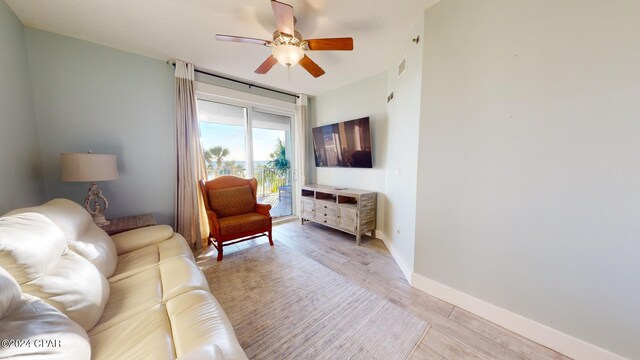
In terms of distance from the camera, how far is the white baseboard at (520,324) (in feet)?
4.13

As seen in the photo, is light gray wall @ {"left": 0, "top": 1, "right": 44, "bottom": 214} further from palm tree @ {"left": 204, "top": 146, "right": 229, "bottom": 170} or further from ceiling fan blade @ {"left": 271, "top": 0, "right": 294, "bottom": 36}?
ceiling fan blade @ {"left": 271, "top": 0, "right": 294, "bottom": 36}

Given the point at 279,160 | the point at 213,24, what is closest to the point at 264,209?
the point at 279,160

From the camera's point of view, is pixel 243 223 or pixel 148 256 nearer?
pixel 148 256

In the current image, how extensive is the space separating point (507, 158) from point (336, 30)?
1923 mm

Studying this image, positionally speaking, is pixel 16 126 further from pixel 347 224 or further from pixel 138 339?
pixel 347 224

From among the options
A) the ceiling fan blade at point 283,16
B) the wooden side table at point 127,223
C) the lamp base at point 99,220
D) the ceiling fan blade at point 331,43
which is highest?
the ceiling fan blade at point 283,16

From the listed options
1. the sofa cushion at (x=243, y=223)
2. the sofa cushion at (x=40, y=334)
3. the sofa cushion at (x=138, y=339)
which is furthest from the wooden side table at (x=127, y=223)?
the sofa cushion at (x=40, y=334)

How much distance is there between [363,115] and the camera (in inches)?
131

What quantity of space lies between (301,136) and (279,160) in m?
0.66

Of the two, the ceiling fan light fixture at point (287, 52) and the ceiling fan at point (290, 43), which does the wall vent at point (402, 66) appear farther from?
the ceiling fan light fixture at point (287, 52)

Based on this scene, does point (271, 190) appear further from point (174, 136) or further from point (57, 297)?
point (57, 297)

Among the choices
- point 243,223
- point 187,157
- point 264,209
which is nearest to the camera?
point 243,223

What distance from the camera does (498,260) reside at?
154 centimetres

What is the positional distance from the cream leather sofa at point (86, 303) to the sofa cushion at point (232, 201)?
53.6 inches
